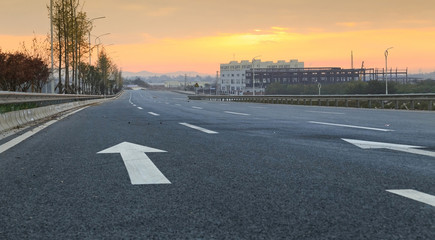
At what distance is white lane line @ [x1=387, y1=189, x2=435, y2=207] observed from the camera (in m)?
3.79

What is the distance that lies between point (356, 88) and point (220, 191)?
11105 centimetres

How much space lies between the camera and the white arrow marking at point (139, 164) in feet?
15.8

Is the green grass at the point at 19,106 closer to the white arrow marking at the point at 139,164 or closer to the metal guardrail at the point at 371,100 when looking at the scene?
the white arrow marking at the point at 139,164

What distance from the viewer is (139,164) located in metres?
5.84

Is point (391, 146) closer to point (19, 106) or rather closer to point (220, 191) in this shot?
point (220, 191)

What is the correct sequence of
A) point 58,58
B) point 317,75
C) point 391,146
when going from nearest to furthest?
point 391,146
point 58,58
point 317,75

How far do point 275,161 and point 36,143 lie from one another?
482 centimetres

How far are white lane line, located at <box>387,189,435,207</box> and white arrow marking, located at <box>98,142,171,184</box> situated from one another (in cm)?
218

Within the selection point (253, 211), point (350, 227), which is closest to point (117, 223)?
point (253, 211)

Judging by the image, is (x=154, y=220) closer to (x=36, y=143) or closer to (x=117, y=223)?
(x=117, y=223)

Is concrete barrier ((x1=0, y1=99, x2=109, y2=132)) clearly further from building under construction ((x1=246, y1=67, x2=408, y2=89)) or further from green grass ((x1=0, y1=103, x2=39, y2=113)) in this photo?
building under construction ((x1=246, y1=67, x2=408, y2=89))

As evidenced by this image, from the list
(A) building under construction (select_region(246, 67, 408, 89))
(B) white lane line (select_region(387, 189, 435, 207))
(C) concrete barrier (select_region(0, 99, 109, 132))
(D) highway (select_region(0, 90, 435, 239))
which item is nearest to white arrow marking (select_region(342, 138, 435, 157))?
(D) highway (select_region(0, 90, 435, 239))

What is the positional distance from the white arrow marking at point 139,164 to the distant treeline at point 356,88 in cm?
9584

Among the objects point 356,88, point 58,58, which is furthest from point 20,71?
Result: point 356,88
